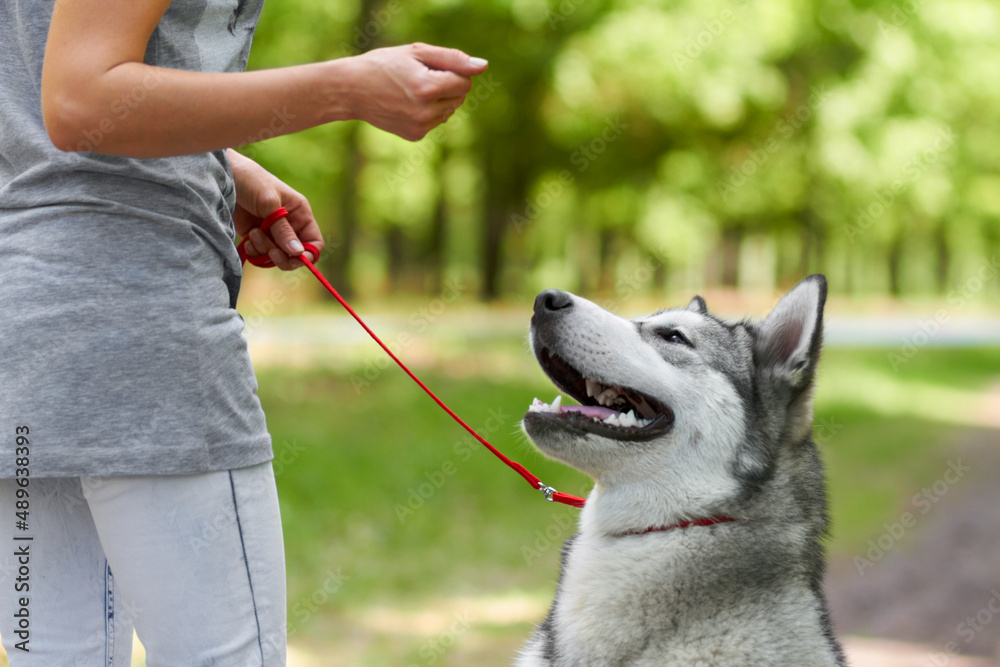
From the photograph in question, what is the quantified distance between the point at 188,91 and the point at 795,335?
2100 millimetres

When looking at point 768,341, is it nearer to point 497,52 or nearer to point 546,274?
point 497,52

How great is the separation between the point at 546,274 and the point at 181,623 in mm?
27940

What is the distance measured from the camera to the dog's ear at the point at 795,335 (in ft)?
9.70

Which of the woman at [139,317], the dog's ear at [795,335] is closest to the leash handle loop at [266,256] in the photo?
the woman at [139,317]

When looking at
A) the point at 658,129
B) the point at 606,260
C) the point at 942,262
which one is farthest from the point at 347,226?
the point at 942,262

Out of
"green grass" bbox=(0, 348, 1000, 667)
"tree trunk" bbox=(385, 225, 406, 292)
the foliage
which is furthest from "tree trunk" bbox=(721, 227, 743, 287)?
"green grass" bbox=(0, 348, 1000, 667)

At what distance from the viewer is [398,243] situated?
28.0m

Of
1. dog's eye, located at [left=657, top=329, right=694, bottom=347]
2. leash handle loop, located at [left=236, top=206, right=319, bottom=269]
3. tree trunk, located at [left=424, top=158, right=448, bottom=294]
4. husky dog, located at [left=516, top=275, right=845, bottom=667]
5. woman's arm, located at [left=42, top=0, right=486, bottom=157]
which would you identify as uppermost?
woman's arm, located at [left=42, top=0, right=486, bottom=157]

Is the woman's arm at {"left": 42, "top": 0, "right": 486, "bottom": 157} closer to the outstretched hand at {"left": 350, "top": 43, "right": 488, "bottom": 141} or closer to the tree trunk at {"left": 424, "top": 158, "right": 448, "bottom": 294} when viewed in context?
the outstretched hand at {"left": 350, "top": 43, "right": 488, "bottom": 141}

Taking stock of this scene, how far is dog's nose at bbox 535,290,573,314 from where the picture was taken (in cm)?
304

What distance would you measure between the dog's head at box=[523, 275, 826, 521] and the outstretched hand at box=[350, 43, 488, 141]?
50.7 inches

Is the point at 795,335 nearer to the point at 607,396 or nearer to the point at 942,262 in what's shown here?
the point at 607,396

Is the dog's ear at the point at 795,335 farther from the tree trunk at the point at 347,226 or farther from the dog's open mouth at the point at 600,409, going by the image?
the tree trunk at the point at 347,226

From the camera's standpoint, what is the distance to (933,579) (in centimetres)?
745
